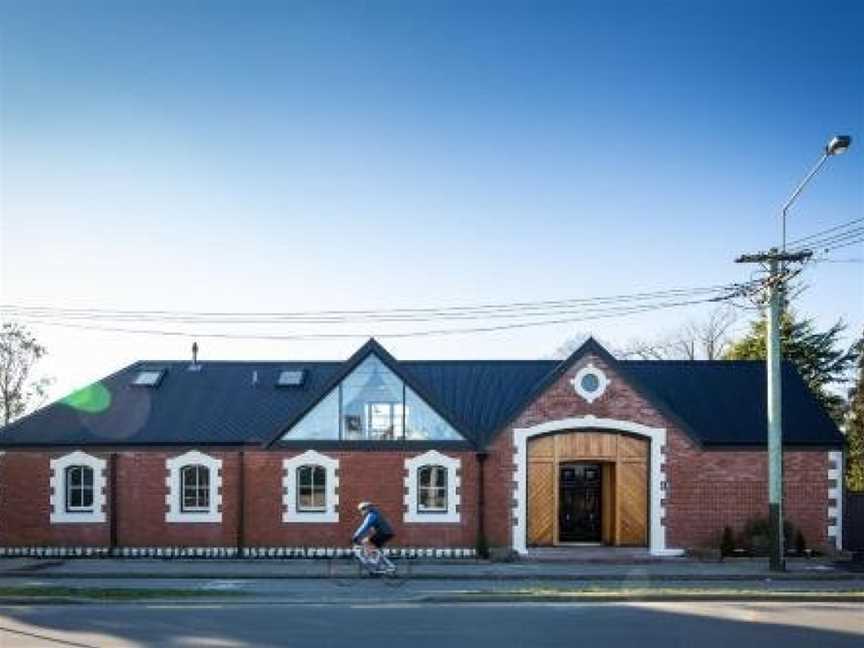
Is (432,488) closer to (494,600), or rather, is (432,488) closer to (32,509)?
(494,600)

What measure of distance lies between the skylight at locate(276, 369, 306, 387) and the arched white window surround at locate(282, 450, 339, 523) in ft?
11.8

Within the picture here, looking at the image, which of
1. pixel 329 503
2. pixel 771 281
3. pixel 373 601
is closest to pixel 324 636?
pixel 373 601

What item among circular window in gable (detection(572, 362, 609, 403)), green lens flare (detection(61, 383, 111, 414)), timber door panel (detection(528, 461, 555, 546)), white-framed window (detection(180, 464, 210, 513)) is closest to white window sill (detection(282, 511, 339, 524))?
white-framed window (detection(180, 464, 210, 513))

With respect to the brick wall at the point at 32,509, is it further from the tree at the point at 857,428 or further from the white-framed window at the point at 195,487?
the tree at the point at 857,428

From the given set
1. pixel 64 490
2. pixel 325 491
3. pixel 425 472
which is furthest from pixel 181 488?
pixel 425 472

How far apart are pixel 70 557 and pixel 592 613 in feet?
53.5

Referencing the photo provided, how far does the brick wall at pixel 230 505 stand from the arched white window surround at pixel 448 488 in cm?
15

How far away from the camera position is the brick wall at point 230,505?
79.7 ft

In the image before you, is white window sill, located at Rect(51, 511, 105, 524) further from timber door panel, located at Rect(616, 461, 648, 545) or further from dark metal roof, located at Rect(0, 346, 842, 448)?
timber door panel, located at Rect(616, 461, 648, 545)

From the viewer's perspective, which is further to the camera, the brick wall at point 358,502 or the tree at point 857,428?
the tree at point 857,428

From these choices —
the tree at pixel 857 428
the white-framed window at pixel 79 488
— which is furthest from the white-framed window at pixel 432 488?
the tree at pixel 857 428

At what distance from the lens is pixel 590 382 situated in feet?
79.6

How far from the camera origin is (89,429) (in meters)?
25.5

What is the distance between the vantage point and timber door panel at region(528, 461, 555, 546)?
24391 mm
